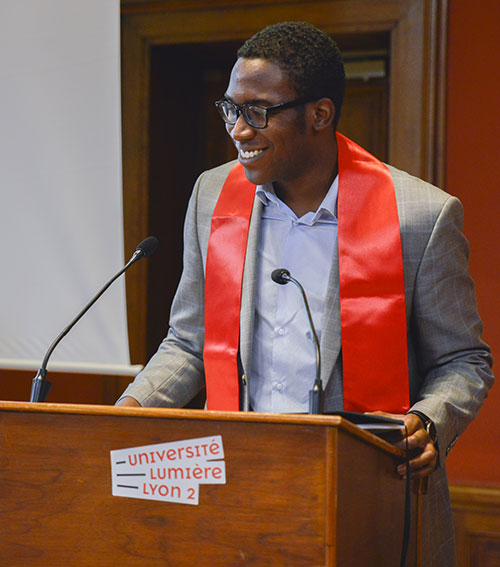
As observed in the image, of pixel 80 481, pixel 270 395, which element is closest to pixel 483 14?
pixel 270 395

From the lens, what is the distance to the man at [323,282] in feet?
5.69

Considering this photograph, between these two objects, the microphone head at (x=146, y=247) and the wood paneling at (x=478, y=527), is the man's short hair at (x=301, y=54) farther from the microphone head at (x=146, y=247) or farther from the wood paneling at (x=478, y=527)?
the wood paneling at (x=478, y=527)

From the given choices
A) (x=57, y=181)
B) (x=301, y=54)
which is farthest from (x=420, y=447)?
(x=57, y=181)

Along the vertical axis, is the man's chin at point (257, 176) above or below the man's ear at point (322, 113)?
below

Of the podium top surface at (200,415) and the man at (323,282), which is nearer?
the podium top surface at (200,415)

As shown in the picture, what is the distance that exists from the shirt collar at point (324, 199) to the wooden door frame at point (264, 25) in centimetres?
135

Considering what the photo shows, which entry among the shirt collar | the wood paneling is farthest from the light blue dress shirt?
the wood paneling

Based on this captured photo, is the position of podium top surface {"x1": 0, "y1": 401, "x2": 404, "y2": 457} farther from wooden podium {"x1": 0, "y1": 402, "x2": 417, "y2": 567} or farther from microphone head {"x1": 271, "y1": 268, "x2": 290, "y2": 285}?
microphone head {"x1": 271, "y1": 268, "x2": 290, "y2": 285}

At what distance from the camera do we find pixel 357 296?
5.86 feet

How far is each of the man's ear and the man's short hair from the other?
0.05ft

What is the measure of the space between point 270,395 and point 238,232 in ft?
1.22

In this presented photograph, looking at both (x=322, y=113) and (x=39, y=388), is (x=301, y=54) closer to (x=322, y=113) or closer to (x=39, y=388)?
(x=322, y=113)

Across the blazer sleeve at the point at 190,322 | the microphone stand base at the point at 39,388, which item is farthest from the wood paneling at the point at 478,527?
the microphone stand base at the point at 39,388

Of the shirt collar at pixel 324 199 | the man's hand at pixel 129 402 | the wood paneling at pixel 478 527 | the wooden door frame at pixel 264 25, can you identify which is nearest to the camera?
the man's hand at pixel 129 402
